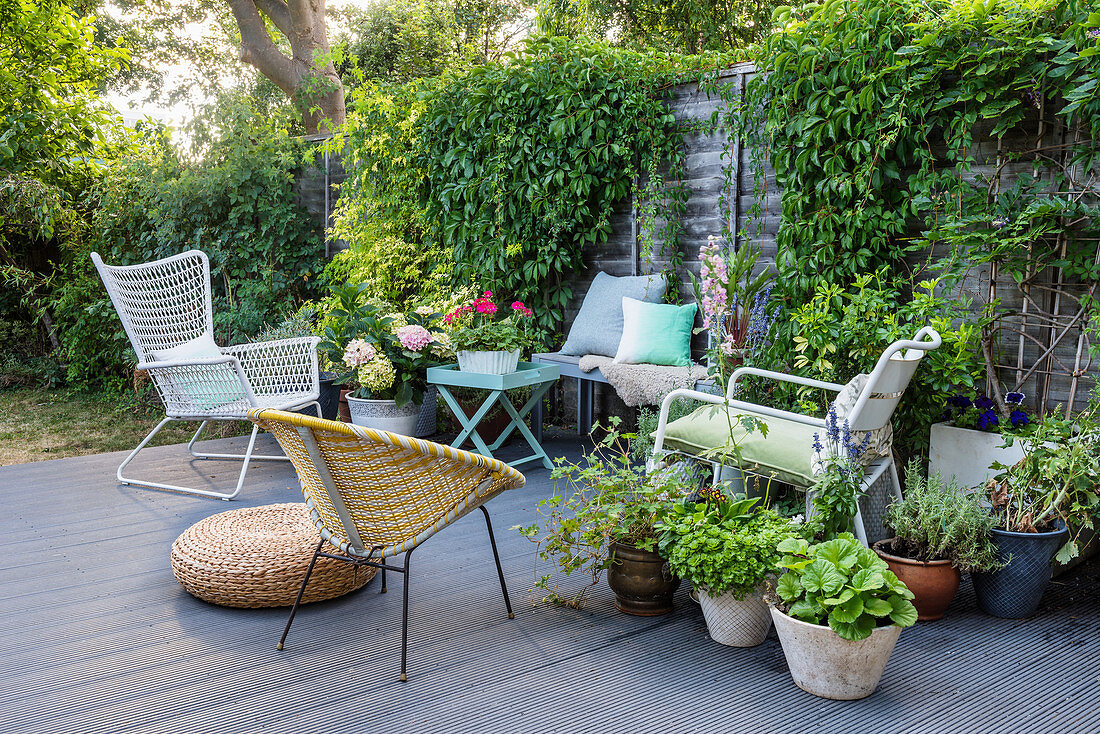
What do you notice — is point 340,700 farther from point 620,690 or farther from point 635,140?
point 635,140

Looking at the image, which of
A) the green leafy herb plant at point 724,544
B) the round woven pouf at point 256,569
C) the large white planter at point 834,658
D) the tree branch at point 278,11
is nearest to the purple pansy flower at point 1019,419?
the green leafy herb plant at point 724,544

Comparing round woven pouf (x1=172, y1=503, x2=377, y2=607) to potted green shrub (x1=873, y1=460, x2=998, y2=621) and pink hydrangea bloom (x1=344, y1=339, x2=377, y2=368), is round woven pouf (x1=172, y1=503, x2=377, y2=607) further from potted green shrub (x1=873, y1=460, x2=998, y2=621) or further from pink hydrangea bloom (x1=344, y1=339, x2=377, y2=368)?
potted green shrub (x1=873, y1=460, x2=998, y2=621)

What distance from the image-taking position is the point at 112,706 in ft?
6.34

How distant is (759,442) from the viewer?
2.60 meters

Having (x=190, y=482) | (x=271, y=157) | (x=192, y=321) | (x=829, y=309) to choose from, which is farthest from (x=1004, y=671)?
(x=271, y=157)

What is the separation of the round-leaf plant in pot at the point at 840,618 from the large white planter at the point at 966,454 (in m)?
1.01

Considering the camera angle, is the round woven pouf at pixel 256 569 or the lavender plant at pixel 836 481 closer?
the lavender plant at pixel 836 481

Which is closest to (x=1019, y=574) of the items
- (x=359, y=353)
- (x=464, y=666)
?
(x=464, y=666)

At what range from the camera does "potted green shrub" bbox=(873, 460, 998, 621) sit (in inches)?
93.0

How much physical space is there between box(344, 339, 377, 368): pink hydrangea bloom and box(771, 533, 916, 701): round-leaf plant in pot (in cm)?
273

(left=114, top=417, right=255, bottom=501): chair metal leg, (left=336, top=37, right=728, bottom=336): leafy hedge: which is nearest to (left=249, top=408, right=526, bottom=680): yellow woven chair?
(left=114, top=417, right=255, bottom=501): chair metal leg

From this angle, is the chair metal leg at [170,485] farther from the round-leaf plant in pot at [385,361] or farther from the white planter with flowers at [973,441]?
the white planter with flowers at [973,441]

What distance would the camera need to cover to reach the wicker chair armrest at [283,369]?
408 cm

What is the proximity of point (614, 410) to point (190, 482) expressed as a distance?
2458 millimetres
